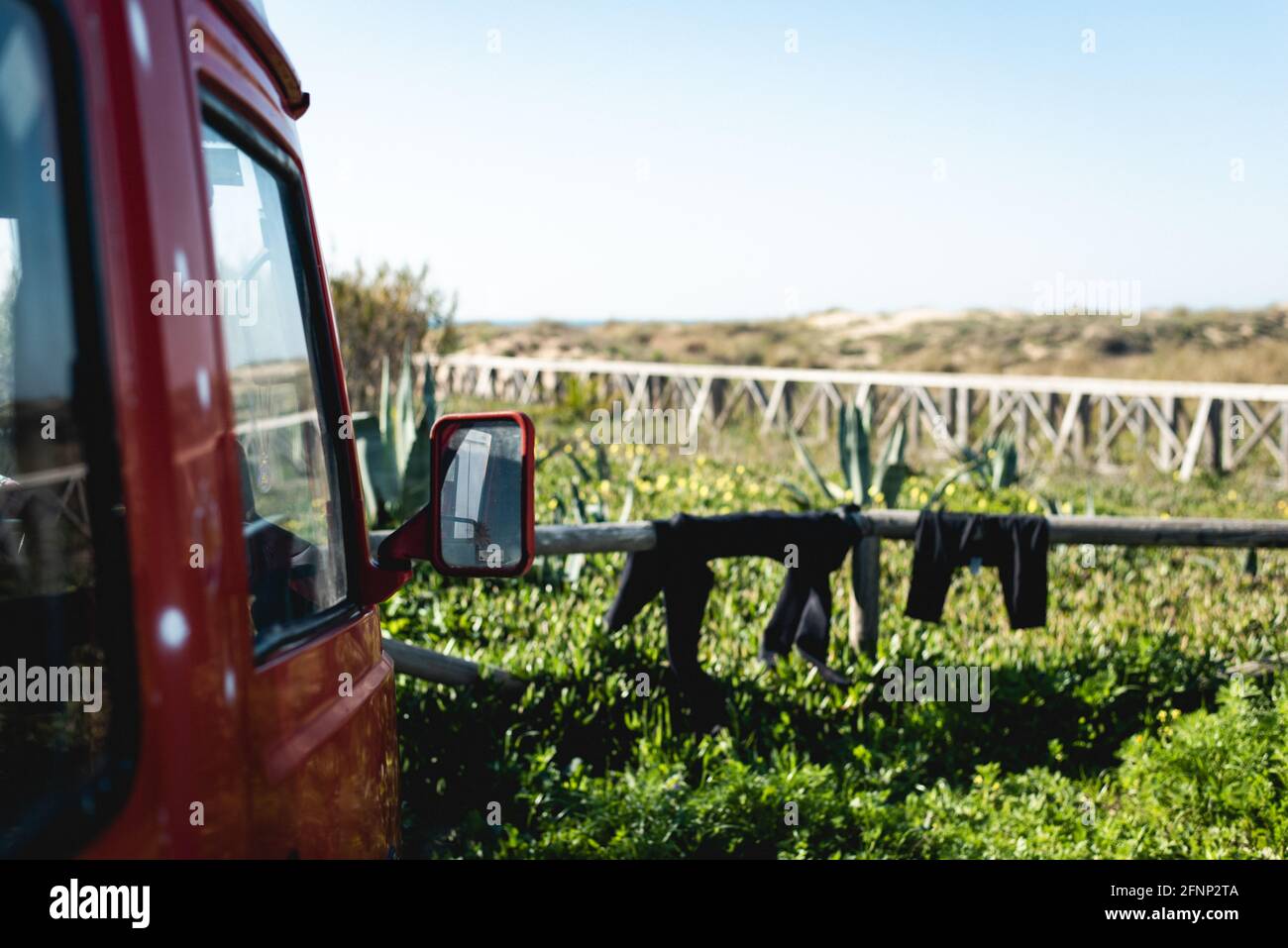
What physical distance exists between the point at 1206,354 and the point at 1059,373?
5.75 meters

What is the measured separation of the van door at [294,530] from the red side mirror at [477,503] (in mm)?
150

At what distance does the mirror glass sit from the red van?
0.90 ft

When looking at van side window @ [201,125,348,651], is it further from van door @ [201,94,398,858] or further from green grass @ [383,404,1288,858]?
green grass @ [383,404,1288,858]

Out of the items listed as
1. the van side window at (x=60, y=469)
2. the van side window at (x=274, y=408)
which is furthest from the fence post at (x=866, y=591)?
the van side window at (x=60, y=469)

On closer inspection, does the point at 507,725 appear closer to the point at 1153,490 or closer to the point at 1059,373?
the point at 1153,490

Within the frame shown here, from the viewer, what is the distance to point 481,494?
179 centimetres

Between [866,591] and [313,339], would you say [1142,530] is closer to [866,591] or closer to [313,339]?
[866,591]

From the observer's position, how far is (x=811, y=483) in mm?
10109

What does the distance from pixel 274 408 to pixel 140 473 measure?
679 millimetres

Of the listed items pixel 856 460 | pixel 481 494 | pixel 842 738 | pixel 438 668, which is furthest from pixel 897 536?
pixel 481 494

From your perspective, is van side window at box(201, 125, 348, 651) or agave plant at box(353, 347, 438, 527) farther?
agave plant at box(353, 347, 438, 527)

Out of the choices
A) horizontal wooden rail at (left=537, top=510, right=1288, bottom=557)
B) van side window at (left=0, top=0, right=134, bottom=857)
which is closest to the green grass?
horizontal wooden rail at (left=537, top=510, right=1288, bottom=557)

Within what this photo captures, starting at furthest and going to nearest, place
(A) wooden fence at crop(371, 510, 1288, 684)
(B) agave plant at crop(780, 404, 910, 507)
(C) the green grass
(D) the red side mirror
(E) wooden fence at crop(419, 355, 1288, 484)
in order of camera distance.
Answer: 1. (E) wooden fence at crop(419, 355, 1288, 484)
2. (B) agave plant at crop(780, 404, 910, 507)
3. (A) wooden fence at crop(371, 510, 1288, 684)
4. (C) the green grass
5. (D) the red side mirror

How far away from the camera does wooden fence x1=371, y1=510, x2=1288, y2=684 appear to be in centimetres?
488
